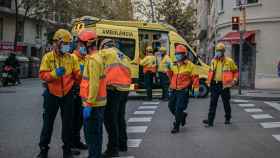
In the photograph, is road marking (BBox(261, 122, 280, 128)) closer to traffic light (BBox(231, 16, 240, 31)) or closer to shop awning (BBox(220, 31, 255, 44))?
traffic light (BBox(231, 16, 240, 31))

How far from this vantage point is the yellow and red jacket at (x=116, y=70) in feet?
26.0

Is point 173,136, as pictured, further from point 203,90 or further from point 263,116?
point 203,90

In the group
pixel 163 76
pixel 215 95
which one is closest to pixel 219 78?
pixel 215 95

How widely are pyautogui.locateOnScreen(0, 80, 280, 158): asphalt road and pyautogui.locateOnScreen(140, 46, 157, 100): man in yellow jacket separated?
2.56m

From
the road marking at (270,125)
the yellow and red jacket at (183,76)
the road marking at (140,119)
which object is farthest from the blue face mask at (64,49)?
the road marking at (270,125)

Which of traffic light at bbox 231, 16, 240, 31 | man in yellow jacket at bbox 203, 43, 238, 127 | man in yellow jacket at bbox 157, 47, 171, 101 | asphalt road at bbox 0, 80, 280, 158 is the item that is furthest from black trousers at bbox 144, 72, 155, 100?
man in yellow jacket at bbox 203, 43, 238, 127

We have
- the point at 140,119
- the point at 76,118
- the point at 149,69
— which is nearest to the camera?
the point at 76,118

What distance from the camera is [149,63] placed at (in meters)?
19.0

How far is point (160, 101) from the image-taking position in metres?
18.9

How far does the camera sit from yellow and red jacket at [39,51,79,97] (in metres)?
7.88

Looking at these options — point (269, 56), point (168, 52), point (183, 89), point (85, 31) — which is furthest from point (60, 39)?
point (269, 56)

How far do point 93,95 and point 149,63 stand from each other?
39.6 ft

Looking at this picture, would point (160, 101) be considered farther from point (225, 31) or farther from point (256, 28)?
point (225, 31)

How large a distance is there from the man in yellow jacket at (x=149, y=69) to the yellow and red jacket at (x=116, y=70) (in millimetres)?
10442
